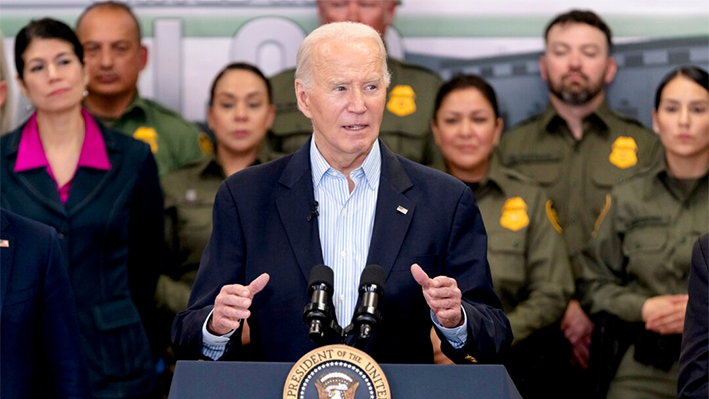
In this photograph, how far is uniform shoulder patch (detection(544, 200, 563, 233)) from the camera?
4809 millimetres

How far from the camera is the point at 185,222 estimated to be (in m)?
4.90

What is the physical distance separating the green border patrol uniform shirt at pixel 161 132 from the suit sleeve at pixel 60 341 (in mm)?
2369

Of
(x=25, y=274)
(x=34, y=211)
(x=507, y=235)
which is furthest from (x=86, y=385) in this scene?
(x=507, y=235)

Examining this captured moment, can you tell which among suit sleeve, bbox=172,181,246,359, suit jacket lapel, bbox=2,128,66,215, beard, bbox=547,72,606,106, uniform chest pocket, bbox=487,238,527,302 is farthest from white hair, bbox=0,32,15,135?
beard, bbox=547,72,606,106

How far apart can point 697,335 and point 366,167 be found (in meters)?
0.96

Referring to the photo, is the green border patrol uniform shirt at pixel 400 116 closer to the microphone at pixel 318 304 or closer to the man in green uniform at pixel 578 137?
the man in green uniform at pixel 578 137

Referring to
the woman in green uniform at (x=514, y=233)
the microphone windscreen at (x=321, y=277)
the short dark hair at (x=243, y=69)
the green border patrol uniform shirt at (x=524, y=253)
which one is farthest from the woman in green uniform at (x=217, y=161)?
the microphone windscreen at (x=321, y=277)

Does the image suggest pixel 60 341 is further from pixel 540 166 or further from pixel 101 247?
pixel 540 166

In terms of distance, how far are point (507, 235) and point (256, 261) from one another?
2.17 metres

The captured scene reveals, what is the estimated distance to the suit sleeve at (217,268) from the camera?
105 inches

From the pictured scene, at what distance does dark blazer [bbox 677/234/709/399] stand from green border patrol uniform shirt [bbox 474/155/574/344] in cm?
185

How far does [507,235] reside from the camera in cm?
471

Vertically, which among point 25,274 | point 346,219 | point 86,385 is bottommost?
point 86,385

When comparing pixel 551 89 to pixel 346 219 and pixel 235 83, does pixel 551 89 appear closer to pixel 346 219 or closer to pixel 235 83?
pixel 235 83
